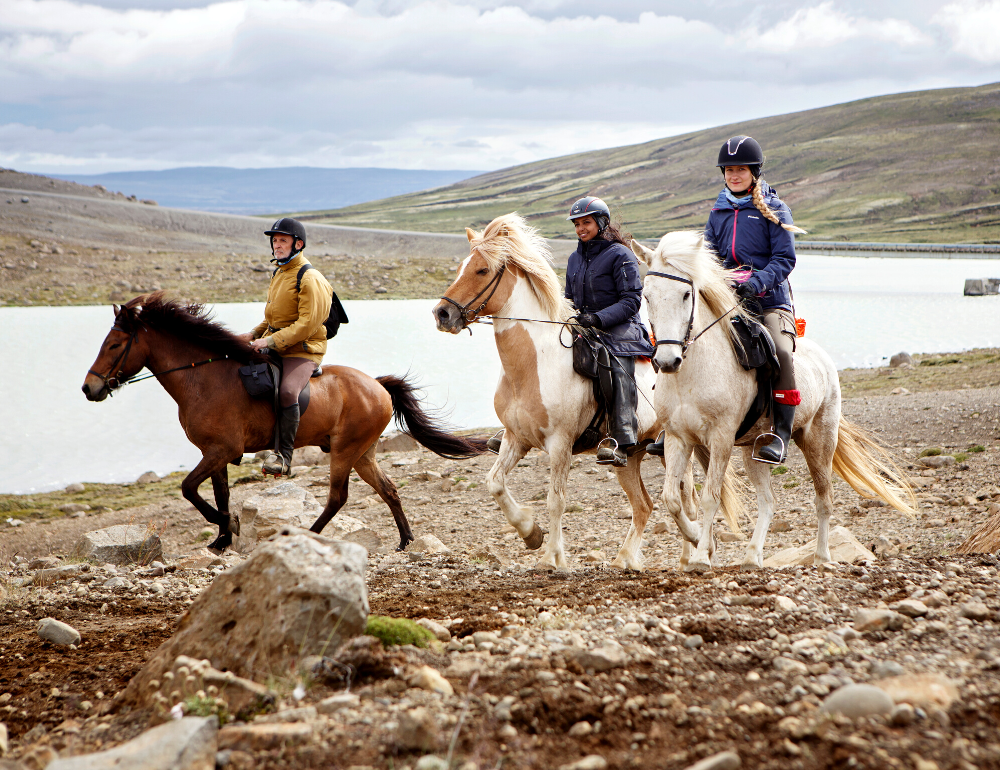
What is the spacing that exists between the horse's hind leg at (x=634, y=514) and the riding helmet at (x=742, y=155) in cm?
301

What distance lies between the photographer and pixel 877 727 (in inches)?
121

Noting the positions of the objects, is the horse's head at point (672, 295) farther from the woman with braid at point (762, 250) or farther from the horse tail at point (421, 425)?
the horse tail at point (421, 425)

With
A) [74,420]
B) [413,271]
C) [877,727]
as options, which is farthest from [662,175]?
[877,727]

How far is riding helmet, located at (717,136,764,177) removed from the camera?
7.32 m

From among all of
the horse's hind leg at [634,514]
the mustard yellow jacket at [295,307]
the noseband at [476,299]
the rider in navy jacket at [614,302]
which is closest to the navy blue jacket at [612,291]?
the rider in navy jacket at [614,302]

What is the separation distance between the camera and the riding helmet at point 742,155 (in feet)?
24.0

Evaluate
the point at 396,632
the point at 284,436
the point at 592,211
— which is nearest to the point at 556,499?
the point at 592,211

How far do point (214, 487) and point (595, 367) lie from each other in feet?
14.8

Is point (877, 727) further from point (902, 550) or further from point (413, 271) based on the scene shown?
point (413, 271)

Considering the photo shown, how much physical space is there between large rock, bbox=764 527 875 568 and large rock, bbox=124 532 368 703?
15.9ft

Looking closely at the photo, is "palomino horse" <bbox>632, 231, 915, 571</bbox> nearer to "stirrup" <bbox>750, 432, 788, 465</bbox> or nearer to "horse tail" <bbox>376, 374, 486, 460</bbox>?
"stirrup" <bbox>750, 432, 788, 465</bbox>

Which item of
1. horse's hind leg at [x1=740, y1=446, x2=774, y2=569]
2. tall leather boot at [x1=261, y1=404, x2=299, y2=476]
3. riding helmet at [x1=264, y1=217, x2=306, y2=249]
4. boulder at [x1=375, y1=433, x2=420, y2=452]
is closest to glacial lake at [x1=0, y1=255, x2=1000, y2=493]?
boulder at [x1=375, y1=433, x2=420, y2=452]

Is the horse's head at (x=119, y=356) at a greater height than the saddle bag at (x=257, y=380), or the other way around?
the horse's head at (x=119, y=356)

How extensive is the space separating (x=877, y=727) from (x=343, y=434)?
7.35 metres
